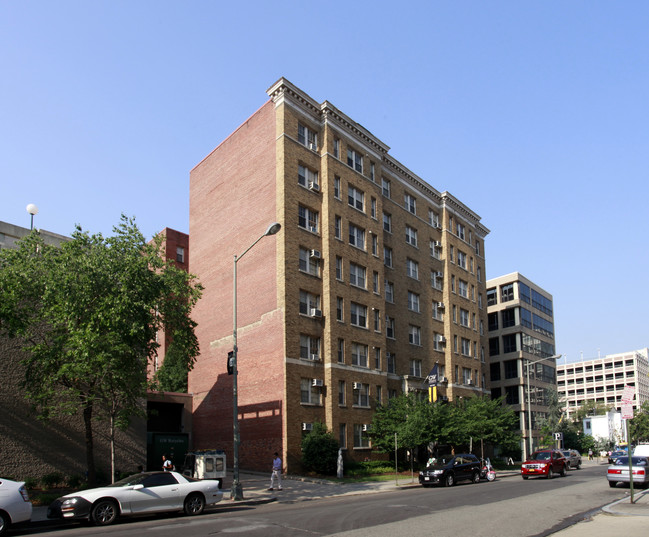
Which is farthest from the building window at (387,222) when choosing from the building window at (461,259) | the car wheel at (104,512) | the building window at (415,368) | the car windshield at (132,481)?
the car wheel at (104,512)

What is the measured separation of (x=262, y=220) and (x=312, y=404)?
12051mm

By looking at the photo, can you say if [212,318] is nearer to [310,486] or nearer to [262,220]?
[262,220]

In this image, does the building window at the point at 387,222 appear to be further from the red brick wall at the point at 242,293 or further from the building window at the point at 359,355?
the red brick wall at the point at 242,293

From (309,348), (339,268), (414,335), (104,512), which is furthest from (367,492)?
(414,335)

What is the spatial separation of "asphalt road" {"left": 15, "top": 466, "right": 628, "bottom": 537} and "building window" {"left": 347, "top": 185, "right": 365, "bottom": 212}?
24.5 m

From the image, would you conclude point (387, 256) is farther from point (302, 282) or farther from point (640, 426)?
point (640, 426)

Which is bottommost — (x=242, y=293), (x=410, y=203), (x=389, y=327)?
(x=389, y=327)

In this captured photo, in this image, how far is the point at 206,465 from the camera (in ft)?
91.9

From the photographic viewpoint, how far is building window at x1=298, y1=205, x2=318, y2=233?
131ft

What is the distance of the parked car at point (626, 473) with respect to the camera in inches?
1070

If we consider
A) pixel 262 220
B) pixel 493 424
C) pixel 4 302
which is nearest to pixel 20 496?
pixel 4 302

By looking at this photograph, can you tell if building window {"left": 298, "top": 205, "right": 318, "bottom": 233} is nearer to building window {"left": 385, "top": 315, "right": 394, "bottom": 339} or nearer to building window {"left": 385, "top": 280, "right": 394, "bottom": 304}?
building window {"left": 385, "top": 280, "right": 394, "bottom": 304}

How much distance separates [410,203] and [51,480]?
120ft

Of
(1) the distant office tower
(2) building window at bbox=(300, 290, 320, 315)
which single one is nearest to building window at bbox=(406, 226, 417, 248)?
(2) building window at bbox=(300, 290, 320, 315)
